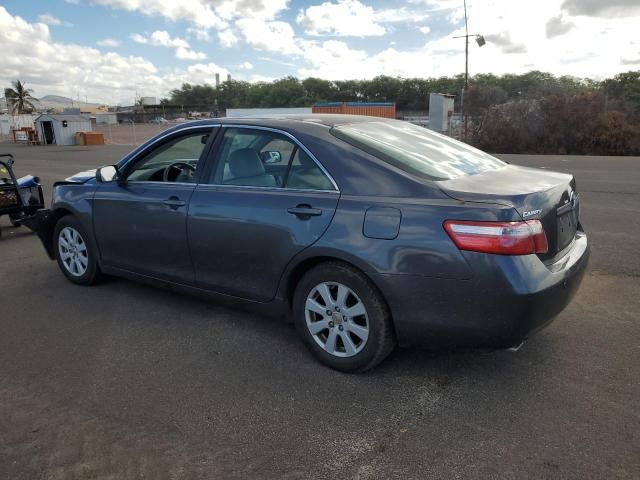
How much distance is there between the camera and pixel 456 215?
292 centimetres

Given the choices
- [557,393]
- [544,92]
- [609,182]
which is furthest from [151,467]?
[544,92]

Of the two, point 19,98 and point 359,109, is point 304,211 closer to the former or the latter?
point 359,109

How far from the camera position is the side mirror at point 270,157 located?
3.82 meters

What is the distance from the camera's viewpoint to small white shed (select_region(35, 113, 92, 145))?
37156 mm

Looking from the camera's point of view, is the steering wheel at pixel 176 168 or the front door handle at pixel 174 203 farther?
A: the steering wheel at pixel 176 168

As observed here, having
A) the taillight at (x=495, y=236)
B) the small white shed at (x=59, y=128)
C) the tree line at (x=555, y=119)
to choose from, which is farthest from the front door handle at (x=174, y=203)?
the small white shed at (x=59, y=128)

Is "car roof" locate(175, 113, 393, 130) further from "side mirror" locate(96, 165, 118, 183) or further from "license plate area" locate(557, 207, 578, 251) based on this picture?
"license plate area" locate(557, 207, 578, 251)

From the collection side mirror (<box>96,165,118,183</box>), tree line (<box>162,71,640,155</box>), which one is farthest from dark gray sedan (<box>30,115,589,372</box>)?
tree line (<box>162,71,640,155</box>)

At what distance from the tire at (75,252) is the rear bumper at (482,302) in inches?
126

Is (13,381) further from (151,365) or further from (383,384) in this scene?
(383,384)

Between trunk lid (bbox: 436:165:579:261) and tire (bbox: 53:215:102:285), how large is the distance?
349cm

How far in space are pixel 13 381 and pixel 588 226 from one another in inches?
268

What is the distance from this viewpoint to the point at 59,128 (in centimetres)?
3722

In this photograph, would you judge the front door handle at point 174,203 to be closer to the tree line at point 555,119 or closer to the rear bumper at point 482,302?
the rear bumper at point 482,302
